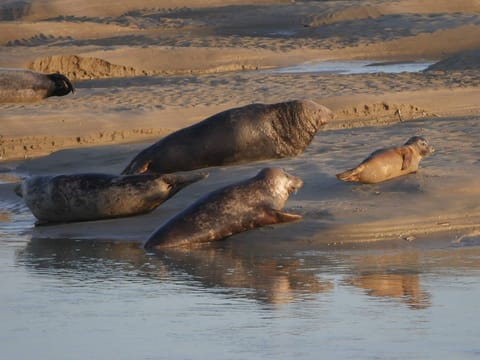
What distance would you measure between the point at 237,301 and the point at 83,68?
12.7 m

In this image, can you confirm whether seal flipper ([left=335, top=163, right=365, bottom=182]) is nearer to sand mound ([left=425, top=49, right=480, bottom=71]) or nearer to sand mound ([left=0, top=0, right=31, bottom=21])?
sand mound ([left=425, top=49, right=480, bottom=71])

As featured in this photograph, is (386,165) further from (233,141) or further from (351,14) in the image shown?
(351,14)

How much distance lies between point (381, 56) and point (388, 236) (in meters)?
13.7

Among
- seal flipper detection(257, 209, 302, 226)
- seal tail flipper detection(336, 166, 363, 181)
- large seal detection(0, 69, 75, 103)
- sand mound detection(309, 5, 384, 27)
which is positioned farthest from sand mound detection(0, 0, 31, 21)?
seal flipper detection(257, 209, 302, 226)

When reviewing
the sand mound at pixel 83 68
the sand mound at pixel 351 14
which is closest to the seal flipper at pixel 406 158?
the sand mound at pixel 83 68

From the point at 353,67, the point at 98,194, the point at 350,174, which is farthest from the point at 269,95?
the point at 98,194

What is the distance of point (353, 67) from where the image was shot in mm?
19234

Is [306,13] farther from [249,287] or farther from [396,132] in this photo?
[249,287]

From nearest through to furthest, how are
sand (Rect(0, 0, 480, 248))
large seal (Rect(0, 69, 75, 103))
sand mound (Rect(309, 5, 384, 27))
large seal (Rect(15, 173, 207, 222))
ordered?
sand (Rect(0, 0, 480, 248)), large seal (Rect(15, 173, 207, 222)), large seal (Rect(0, 69, 75, 103)), sand mound (Rect(309, 5, 384, 27))

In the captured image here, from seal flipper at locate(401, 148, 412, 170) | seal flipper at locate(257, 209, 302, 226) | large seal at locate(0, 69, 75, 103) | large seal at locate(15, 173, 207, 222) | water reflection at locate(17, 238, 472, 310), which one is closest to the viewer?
water reflection at locate(17, 238, 472, 310)

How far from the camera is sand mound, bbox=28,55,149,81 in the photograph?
1870 cm

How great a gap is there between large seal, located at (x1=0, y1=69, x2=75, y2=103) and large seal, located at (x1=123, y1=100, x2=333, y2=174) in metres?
4.54

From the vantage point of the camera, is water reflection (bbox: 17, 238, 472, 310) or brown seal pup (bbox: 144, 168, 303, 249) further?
brown seal pup (bbox: 144, 168, 303, 249)

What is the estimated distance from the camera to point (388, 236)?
26.6ft
